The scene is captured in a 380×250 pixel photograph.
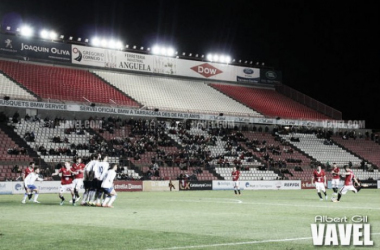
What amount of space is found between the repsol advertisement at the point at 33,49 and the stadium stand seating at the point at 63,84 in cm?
113

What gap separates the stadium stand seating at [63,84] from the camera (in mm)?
58906

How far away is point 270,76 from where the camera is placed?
86000 millimetres

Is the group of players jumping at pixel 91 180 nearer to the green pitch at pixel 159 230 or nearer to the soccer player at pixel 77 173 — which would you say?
the soccer player at pixel 77 173

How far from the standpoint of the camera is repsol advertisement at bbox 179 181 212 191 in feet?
169

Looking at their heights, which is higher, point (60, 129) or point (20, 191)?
point (60, 129)

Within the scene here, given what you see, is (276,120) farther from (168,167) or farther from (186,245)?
(186,245)

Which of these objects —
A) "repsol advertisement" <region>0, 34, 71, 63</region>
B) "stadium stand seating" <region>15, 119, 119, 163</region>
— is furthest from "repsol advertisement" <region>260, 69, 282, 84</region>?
"stadium stand seating" <region>15, 119, 119, 163</region>

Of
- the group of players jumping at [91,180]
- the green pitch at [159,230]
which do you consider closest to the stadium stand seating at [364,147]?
the group of players jumping at [91,180]

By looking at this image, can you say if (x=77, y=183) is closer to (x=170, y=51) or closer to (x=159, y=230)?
(x=159, y=230)

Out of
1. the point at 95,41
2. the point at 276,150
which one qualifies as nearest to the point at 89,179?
the point at 276,150

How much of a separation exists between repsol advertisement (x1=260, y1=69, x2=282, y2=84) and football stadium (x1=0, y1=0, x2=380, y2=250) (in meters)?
0.19

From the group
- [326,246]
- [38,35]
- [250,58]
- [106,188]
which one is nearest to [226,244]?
[326,246]

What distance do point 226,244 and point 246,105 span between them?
62.9m

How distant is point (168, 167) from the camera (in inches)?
2136
